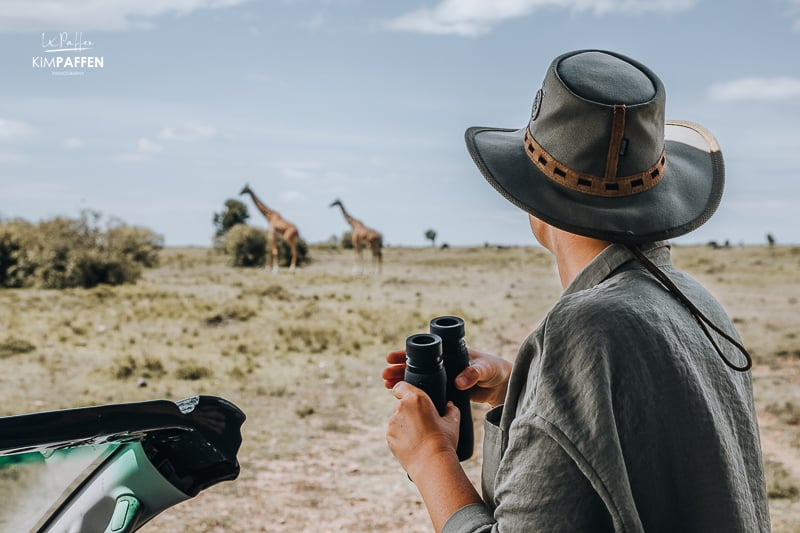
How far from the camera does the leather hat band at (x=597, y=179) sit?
1.29 metres

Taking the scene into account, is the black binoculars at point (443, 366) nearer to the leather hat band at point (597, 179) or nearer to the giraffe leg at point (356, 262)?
the leather hat band at point (597, 179)

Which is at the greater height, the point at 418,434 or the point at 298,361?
the point at 418,434

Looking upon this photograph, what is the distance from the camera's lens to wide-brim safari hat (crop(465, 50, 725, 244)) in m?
1.25

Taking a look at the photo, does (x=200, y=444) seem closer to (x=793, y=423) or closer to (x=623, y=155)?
(x=623, y=155)

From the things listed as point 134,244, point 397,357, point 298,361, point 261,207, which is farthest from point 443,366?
point 261,207

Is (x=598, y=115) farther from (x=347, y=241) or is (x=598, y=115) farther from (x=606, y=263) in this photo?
(x=347, y=241)

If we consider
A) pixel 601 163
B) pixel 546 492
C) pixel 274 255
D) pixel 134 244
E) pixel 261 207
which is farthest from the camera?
pixel 261 207

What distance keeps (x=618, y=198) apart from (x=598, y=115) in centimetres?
15

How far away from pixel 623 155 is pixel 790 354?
10231mm

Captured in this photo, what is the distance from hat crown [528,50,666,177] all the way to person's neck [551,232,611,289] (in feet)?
0.41

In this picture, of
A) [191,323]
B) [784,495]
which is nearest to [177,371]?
[191,323]

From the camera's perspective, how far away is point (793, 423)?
6.90m

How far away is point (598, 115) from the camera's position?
1255 millimetres

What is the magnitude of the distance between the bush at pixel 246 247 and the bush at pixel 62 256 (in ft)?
24.3
